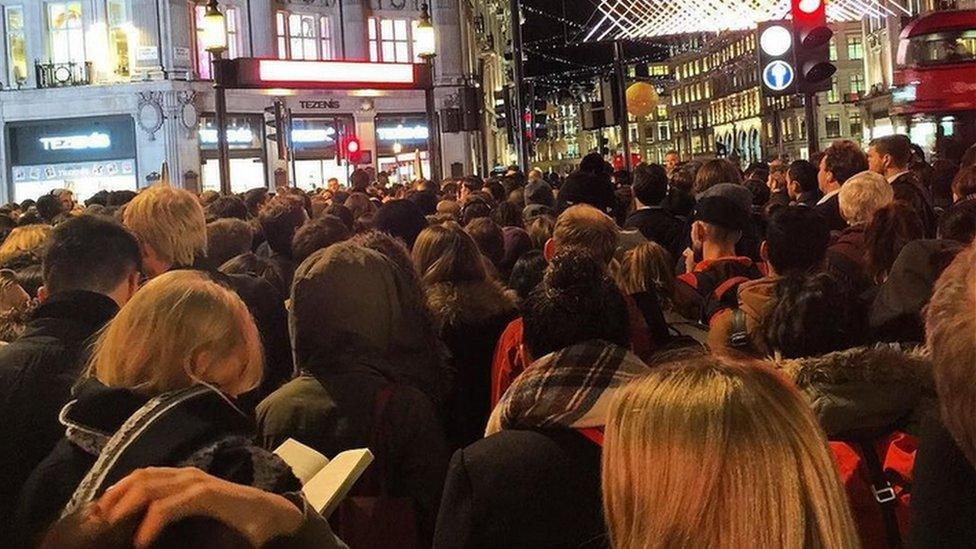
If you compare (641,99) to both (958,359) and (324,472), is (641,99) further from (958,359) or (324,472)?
(958,359)

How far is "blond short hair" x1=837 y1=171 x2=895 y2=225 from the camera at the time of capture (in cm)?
683

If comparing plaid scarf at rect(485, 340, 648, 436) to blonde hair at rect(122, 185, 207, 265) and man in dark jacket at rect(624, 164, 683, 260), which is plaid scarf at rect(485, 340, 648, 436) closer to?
blonde hair at rect(122, 185, 207, 265)

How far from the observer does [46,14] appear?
1363 inches

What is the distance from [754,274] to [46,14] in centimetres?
3278

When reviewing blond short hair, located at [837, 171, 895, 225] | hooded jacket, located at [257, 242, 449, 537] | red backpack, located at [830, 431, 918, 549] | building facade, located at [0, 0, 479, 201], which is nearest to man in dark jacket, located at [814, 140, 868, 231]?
blond short hair, located at [837, 171, 895, 225]

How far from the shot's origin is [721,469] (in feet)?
6.31

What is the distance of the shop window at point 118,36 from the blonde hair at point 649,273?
31003 millimetres

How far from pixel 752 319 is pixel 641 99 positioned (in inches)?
719

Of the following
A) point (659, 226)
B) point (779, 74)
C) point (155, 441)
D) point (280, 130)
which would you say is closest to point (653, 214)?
point (659, 226)

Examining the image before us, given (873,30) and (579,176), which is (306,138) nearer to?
(579,176)

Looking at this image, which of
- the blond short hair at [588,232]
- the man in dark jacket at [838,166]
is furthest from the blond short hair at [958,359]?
the man in dark jacket at [838,166]

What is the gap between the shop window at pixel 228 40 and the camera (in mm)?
34269

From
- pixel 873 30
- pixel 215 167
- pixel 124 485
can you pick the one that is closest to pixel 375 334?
pixel 124 485

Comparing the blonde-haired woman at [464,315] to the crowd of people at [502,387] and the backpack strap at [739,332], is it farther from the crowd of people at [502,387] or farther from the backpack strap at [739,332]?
the backpack strap at [739,332]
